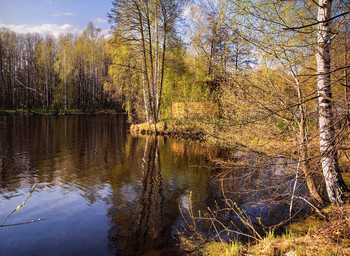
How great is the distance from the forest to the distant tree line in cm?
23

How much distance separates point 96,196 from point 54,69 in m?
41.0

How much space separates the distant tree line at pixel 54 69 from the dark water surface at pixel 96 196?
30.3 metres

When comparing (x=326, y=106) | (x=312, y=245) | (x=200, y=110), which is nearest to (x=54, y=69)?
(x=200, y=110)

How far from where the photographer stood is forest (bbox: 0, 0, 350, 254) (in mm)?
4512

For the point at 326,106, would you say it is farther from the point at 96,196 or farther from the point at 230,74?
the point at 96,196

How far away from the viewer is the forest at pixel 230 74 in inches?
178

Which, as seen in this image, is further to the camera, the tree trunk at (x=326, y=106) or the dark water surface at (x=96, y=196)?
the dark water surface at (x=96, y=196)

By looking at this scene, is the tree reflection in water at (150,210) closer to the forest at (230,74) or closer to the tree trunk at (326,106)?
the forest at (230,74)

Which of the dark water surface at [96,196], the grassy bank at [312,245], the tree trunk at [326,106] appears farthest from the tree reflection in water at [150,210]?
the tree trunk at [326,106]

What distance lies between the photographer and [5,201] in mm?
6852

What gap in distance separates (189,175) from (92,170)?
3780 millimetres

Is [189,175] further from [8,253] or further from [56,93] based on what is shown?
[56,93]

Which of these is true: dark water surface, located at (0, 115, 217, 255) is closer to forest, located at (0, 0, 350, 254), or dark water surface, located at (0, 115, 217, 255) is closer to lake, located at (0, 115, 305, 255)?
lake, located at (0, 115, 305, 255)

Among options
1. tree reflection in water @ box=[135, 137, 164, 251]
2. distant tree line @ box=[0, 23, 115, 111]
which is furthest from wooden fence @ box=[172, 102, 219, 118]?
distant tree line @ box=[0, 23, 115, 111]
